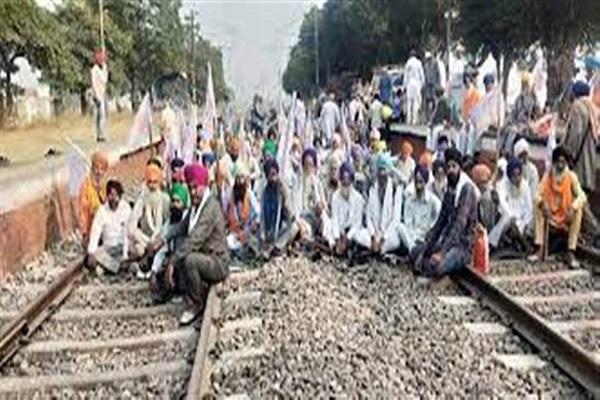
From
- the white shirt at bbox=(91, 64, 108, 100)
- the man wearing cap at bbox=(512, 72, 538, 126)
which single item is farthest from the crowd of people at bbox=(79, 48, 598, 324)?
the white shirt at bbox=(91, 64, 108, 100)

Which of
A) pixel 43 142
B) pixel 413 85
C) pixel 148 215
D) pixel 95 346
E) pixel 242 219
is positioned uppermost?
pixel 413 85

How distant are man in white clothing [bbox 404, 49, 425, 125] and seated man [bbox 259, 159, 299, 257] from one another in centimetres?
1520

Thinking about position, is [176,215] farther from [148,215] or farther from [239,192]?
[239,192]

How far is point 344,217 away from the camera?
11.4 metres

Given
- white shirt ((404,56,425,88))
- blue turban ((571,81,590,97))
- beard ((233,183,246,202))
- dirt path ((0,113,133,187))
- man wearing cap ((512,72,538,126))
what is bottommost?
dirt path ((0,113,133,187))

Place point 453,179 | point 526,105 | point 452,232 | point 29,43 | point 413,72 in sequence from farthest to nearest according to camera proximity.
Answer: point 29,43, point 413,72, point 526,105, point 453,179, point 452,232

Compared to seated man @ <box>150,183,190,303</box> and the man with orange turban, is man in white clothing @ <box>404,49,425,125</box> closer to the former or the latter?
the man with orange turban

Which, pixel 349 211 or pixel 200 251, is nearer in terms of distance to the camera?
pixel 200 251

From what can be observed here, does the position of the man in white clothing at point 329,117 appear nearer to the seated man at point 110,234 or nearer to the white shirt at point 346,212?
the white shirt at point 346,212

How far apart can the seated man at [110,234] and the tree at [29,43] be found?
1927 centimetres

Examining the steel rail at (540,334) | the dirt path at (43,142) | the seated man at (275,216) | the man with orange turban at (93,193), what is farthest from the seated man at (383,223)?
the dirt path at (43,142)

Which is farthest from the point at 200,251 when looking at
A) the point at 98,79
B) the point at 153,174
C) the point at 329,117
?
the point at 98,79

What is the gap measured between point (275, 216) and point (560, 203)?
3.13 metres

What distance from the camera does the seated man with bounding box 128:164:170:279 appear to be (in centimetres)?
1123
